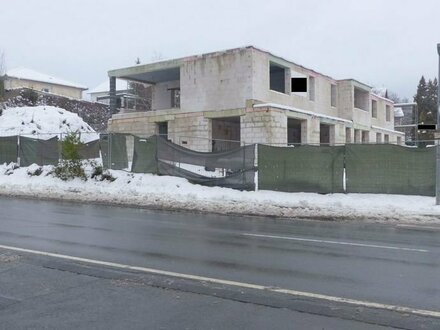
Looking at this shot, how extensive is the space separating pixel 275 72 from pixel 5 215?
26044mm

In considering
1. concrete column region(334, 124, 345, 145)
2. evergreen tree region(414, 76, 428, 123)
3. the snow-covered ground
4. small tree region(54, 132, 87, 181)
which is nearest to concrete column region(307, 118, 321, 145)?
concrete column region(334, 124, 345, 145)

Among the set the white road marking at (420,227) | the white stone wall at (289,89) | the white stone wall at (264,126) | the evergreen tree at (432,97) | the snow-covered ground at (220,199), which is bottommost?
the white road marking at (420,227)

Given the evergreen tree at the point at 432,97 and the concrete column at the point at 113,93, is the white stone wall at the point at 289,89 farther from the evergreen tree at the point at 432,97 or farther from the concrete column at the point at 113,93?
the evergreen tree at the point at 432,97

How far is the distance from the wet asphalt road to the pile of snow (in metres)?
25.7

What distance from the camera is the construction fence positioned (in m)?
17.9

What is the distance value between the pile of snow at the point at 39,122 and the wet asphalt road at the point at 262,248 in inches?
1011

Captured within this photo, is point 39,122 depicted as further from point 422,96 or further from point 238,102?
point 422,96

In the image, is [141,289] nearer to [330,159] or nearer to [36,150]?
[330,159]

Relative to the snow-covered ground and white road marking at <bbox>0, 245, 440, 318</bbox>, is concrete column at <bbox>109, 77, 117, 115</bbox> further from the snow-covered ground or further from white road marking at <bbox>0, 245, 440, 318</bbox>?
white road marking at <bbox>0, 245, 440, 318</bbox>

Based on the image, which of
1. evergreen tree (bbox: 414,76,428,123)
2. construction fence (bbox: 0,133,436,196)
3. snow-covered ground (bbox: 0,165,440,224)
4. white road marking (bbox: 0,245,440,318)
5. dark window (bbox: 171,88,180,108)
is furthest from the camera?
evergreen tree (bbox: 414,76,428,123)

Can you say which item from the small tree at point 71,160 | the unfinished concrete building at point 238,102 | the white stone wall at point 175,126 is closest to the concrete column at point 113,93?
the unfinished concrete building at point 238,102

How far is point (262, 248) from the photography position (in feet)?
30.6

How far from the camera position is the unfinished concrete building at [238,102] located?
30.0 meters

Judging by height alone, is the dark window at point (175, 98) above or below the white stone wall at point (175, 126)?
above
